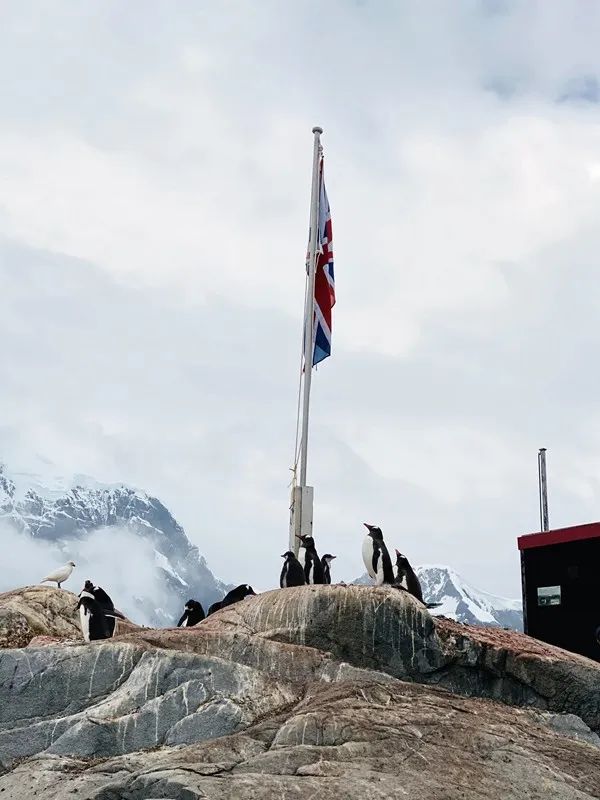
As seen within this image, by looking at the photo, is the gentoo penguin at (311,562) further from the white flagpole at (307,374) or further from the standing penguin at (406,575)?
the standing penguin at (406,575)

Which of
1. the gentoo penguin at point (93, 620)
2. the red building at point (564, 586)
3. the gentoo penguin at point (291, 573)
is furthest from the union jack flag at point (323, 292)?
the red building at point (564, 586)

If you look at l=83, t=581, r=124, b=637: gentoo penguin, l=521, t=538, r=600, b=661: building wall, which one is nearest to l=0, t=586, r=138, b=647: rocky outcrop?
l=83, t=581, r=124, b=637: gentoo penguin

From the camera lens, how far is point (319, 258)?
25.2 metres

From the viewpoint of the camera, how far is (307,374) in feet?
79.3

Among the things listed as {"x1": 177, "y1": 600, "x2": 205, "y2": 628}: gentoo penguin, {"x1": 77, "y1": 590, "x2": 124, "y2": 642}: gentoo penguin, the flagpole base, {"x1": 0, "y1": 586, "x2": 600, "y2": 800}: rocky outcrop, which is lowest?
{"x1": 0, "y1": 586, "x2": 600, "y2": 800}: rocky outcrop

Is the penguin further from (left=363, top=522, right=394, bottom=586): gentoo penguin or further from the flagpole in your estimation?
the flagpole

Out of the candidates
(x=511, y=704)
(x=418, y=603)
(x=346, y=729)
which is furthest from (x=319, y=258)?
(x=346, y=729)

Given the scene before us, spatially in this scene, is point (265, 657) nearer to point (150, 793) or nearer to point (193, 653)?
point (193, 653)

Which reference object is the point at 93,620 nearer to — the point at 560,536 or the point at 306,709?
the point at 306,709

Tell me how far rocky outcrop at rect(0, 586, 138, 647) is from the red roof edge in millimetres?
12912

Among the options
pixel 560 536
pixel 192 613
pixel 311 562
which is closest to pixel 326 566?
pixel 311 562

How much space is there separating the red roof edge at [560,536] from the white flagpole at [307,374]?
944 cm

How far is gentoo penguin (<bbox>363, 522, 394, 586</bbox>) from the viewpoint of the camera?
21156 millimetres

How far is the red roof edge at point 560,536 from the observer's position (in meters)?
28.5
